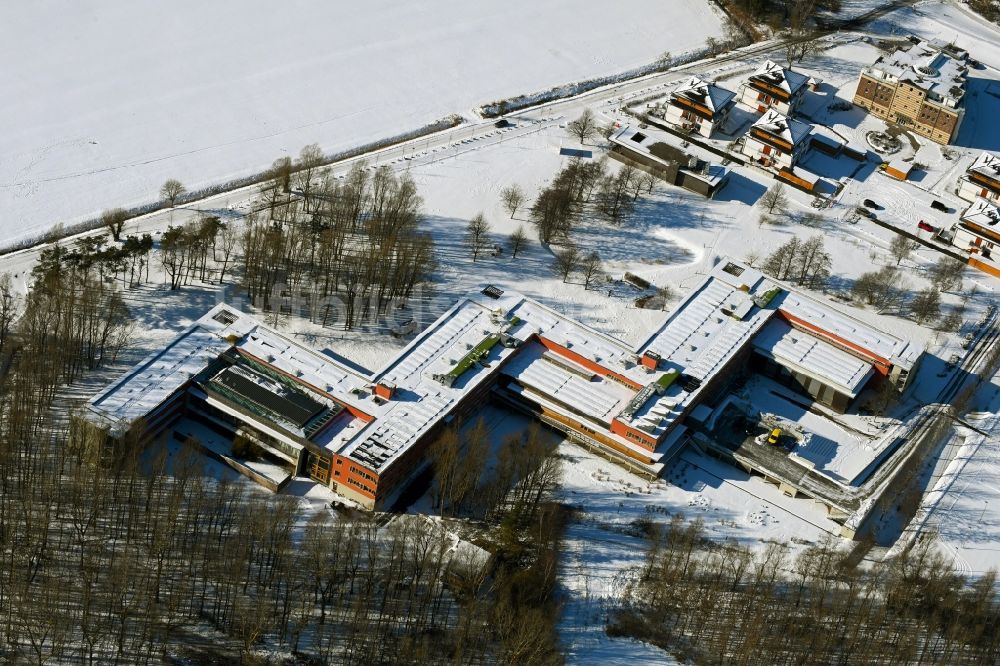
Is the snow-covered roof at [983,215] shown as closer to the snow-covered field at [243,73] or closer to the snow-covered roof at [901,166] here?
the snow-covered roof at [901,166]

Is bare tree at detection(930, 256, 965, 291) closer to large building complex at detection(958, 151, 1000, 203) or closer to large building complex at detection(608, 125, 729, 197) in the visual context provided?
large building complex at detection(958, 151, 1000, 203)

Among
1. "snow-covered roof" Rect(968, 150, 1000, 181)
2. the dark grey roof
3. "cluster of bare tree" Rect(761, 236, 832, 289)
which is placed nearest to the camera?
the dark grey roof

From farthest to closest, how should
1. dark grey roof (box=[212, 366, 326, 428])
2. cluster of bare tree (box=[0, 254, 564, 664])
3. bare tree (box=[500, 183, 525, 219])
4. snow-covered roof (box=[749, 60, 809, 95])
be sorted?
snow-covered roof (box=[749, 60, 809, 95])
bare tree (box=[500, 183, 525, 219])
dark grey roof (box=[212, 366, 326, 428])
cluster of bare tree (box=[0, 254, 564, 664])

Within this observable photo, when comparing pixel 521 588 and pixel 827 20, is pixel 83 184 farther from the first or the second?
pixel 827 20

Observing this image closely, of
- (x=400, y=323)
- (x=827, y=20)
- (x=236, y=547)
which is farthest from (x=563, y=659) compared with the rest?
(x=827, y=20)

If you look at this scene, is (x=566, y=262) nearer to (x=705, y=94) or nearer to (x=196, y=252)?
(x=196, y=252)

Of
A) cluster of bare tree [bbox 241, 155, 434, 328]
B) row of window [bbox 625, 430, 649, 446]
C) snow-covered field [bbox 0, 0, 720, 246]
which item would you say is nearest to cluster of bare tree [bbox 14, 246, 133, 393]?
cluster of bare tree [bbox 241, 155, 434, 328]
